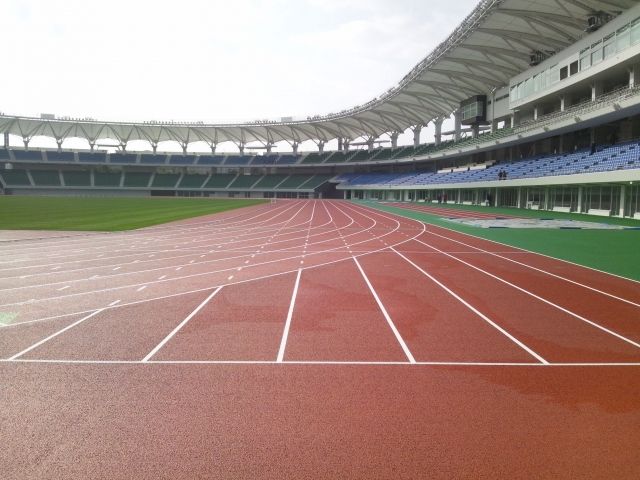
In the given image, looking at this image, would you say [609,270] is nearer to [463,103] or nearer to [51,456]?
[51,456]

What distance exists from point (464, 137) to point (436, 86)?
10244mm

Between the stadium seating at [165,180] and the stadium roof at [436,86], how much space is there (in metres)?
8.74

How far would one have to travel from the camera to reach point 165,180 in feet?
306

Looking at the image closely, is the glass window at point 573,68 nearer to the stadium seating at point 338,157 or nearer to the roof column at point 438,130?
the roof column at point 438,130

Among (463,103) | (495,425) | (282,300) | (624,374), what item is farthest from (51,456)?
(463,103)

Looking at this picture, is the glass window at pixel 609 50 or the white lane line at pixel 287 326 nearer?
the white lane line at pixel 287 326

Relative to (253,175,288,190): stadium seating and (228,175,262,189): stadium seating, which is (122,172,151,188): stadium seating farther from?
(253,175,288,190): stadium seating

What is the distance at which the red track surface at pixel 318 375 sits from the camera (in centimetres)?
366

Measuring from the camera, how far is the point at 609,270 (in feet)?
38.5

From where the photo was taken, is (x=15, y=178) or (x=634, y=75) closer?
(x=634, y=75)

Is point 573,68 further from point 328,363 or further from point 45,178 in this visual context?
point 45,178

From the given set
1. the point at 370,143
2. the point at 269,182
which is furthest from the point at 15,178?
the point at 370,143

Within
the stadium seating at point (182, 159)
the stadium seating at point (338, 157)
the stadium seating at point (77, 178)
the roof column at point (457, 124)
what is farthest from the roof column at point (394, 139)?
the stadium seating at point (77, 178)

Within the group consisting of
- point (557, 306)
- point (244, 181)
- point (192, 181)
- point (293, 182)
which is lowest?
point (557, 306)
